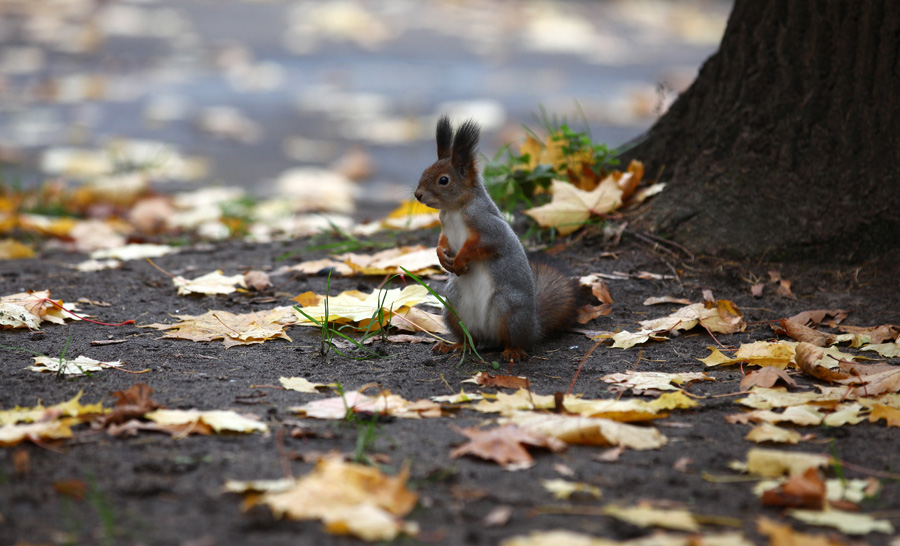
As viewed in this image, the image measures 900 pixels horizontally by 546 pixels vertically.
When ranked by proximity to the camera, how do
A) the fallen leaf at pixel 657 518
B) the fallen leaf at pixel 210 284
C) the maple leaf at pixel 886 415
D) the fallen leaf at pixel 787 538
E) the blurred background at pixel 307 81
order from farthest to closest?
the blurred background at pixel 307 81
the fallen leaf at pixel 210 284
the maple leaf at pixel 886 415
the fallen leaf at pixel 657 518
the fallen leaf at pixel 787 538

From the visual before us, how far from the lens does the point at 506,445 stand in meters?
1.94

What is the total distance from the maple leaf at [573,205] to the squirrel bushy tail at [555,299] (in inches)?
25.7

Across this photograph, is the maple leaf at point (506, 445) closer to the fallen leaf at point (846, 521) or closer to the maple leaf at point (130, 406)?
the fallen leaf at point (846, 521)

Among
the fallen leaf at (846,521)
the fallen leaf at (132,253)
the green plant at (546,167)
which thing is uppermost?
the green plant at (546,167)

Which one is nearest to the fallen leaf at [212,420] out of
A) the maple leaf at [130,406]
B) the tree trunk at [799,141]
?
the maple leaf at [130,406]

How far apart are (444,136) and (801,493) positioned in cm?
162

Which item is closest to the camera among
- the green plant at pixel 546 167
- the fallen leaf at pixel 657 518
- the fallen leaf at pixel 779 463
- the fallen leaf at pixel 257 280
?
the fallen leaf at pixel 657 518

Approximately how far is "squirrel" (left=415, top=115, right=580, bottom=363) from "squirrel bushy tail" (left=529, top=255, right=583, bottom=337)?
5.1 inches

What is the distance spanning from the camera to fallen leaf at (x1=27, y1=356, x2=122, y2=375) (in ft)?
7.86

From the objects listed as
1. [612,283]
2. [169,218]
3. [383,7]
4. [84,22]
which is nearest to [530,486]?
[612,283]

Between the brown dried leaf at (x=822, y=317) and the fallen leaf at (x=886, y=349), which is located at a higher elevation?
the brown dried leaf at (x=822, y=317)

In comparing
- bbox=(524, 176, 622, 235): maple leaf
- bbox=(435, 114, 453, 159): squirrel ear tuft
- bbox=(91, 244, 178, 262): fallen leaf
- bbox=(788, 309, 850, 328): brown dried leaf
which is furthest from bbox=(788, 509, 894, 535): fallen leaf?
bbox=(91, 244, 178, 262): fallen leaf

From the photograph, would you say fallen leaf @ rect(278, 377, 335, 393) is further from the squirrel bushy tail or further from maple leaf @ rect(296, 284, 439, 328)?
the squirrel bushy tail

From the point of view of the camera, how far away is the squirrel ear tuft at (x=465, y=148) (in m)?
2.72
